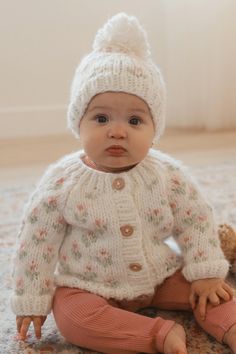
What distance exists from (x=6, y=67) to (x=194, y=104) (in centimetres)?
79

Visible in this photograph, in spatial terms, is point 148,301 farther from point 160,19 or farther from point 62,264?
point 160,19

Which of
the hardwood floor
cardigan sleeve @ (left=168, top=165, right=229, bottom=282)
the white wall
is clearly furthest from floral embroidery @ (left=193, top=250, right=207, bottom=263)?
the white wall

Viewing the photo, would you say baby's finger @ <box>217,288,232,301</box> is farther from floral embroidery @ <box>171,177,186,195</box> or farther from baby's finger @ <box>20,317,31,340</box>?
baby's finger @ <box>20,317,31,340</box>

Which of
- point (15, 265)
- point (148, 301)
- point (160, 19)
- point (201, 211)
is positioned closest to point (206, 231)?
point (201, 211)

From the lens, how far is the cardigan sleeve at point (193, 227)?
708mm

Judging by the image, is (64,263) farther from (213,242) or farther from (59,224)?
(213,242)

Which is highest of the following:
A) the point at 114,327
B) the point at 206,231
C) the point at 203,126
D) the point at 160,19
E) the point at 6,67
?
the point at 160,19

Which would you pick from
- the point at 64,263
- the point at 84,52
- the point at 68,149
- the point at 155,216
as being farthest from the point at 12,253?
the point at 84,52

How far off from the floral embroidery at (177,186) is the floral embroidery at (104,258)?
0.13 m

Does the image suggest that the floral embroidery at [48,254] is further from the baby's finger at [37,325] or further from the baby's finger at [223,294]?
the baby's finger at [223,294]

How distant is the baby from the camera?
0.67 m

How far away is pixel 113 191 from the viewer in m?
0.69

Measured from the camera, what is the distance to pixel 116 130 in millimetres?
671

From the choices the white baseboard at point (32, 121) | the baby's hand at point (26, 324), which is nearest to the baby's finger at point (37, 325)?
the baby's hand at point (26, 324)
